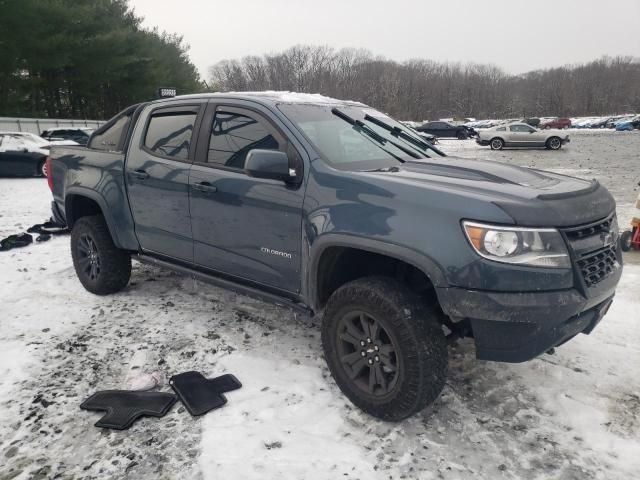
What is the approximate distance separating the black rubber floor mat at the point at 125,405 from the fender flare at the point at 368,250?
1110 millimetres

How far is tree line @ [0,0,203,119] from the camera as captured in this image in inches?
975

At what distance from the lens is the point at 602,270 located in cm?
257

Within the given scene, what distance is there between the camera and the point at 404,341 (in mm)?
2523

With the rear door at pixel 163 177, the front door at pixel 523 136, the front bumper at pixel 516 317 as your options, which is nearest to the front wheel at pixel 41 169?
the rear door at pixel 163 177

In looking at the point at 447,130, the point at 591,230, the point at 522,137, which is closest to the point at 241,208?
the point at 591,230

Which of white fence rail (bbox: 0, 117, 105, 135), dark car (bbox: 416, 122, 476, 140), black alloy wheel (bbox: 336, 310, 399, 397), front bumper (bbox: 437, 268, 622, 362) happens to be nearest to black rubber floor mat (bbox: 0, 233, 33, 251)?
black alloy wheel (bbox: 336, 310, 399, 397)

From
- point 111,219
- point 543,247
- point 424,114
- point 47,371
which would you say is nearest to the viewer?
point 543,247

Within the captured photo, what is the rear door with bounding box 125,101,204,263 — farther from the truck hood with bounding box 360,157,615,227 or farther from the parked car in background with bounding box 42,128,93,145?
the parked car in background with bounding box 42,128,93,145

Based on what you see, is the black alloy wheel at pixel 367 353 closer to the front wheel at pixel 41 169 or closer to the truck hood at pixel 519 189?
the truck hood at pixel 519 189

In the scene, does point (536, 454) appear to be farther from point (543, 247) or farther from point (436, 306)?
point (543, 247)

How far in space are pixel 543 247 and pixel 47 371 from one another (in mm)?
3286

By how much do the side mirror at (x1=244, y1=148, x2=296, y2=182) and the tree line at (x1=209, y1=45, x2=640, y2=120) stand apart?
98258 mm

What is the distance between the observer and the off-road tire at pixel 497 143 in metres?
25.6

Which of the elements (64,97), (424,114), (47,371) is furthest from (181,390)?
(424,114)
